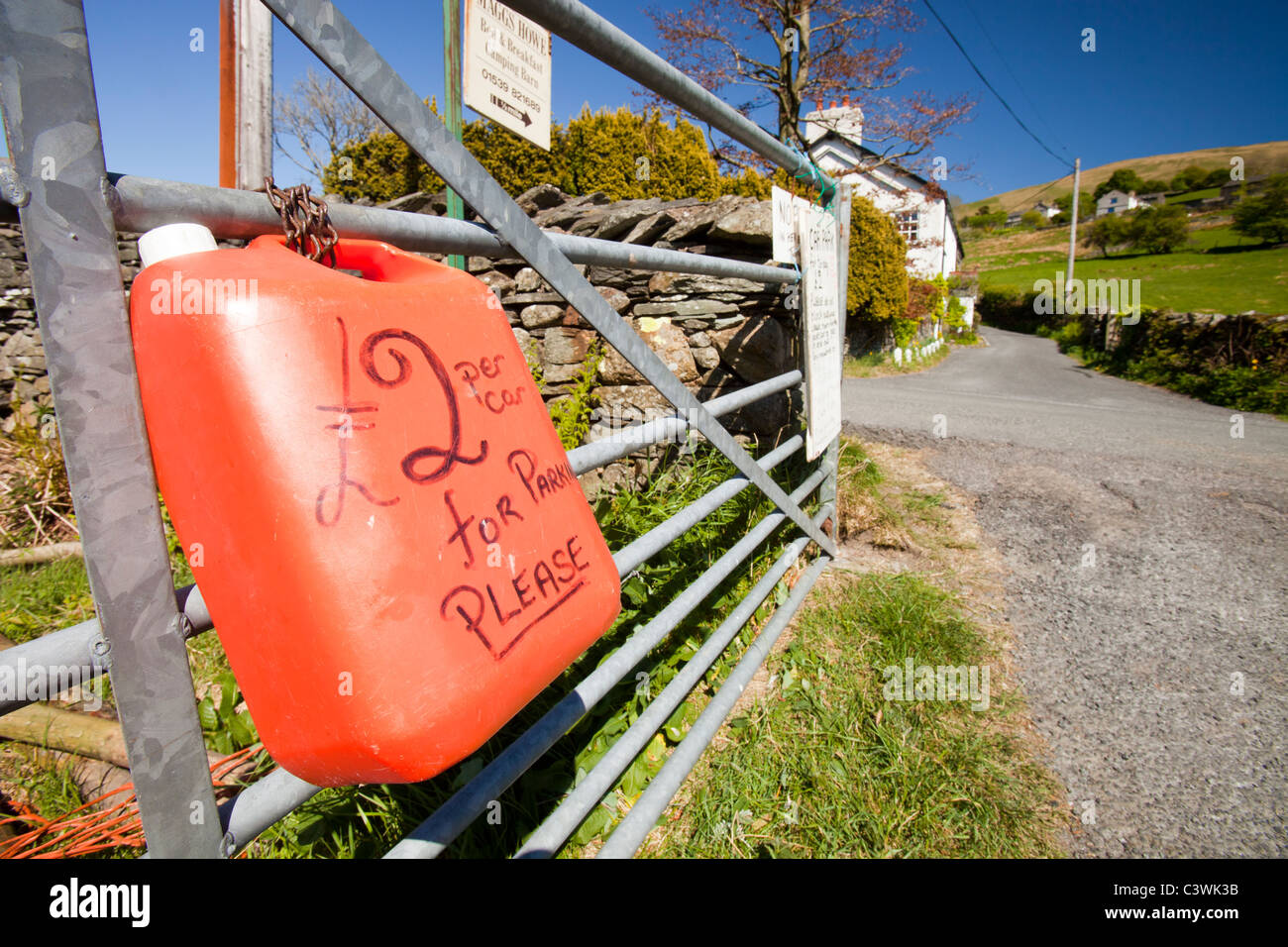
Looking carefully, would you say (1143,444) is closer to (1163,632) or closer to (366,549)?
(1163,632)

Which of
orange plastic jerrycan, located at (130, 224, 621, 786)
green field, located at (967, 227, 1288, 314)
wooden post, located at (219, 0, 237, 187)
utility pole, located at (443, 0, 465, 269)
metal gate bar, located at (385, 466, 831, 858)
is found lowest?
metal gate bar, located at (385, 466, 831, 858)

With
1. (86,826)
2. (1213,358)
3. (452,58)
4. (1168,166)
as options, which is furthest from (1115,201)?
(86,826)

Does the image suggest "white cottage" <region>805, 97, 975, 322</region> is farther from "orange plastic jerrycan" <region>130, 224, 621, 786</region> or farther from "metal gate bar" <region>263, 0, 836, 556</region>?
"orange plastic jerrycan" <region>130, 224, 621, 786</region>

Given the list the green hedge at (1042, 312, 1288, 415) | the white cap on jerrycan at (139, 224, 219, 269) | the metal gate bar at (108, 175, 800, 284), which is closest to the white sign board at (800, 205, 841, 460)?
the metal gate bar at (108, 175, 800, 284)

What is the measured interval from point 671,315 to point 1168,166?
90.6 meters

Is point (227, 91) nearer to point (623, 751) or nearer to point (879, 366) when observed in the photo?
point (623, 751)

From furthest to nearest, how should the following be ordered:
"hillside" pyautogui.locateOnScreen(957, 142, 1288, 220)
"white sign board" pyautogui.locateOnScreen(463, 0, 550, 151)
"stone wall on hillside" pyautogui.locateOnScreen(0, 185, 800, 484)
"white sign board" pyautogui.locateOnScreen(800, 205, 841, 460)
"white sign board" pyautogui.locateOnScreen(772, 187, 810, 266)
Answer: "hillside" pyautogui.locateOnScreen(957, 142, 1288, 220), "stone wall on hillside" pyautogui.locateOnScreen(0, 185, 800, 484), "white sign board" pyautogui.locateOnScreen(800, 205, 841, 460), "white sign board" pyautogui.locateOnScreen(772, 187, 810, 266), "white sign board" pyautogui.locateOnScreen(463, 0, 550, 151)

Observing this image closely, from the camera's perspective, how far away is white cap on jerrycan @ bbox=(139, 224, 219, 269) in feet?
1.95

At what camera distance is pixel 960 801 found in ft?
5.29

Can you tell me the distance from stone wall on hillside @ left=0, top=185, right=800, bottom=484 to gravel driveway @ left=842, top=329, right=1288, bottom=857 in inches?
58.9

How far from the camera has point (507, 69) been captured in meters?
1.26

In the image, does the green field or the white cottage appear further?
the white cottage

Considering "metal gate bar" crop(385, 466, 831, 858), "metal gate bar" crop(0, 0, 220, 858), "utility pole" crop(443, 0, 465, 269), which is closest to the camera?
"metal gate bar" crop(0, 0, 220, 858)
